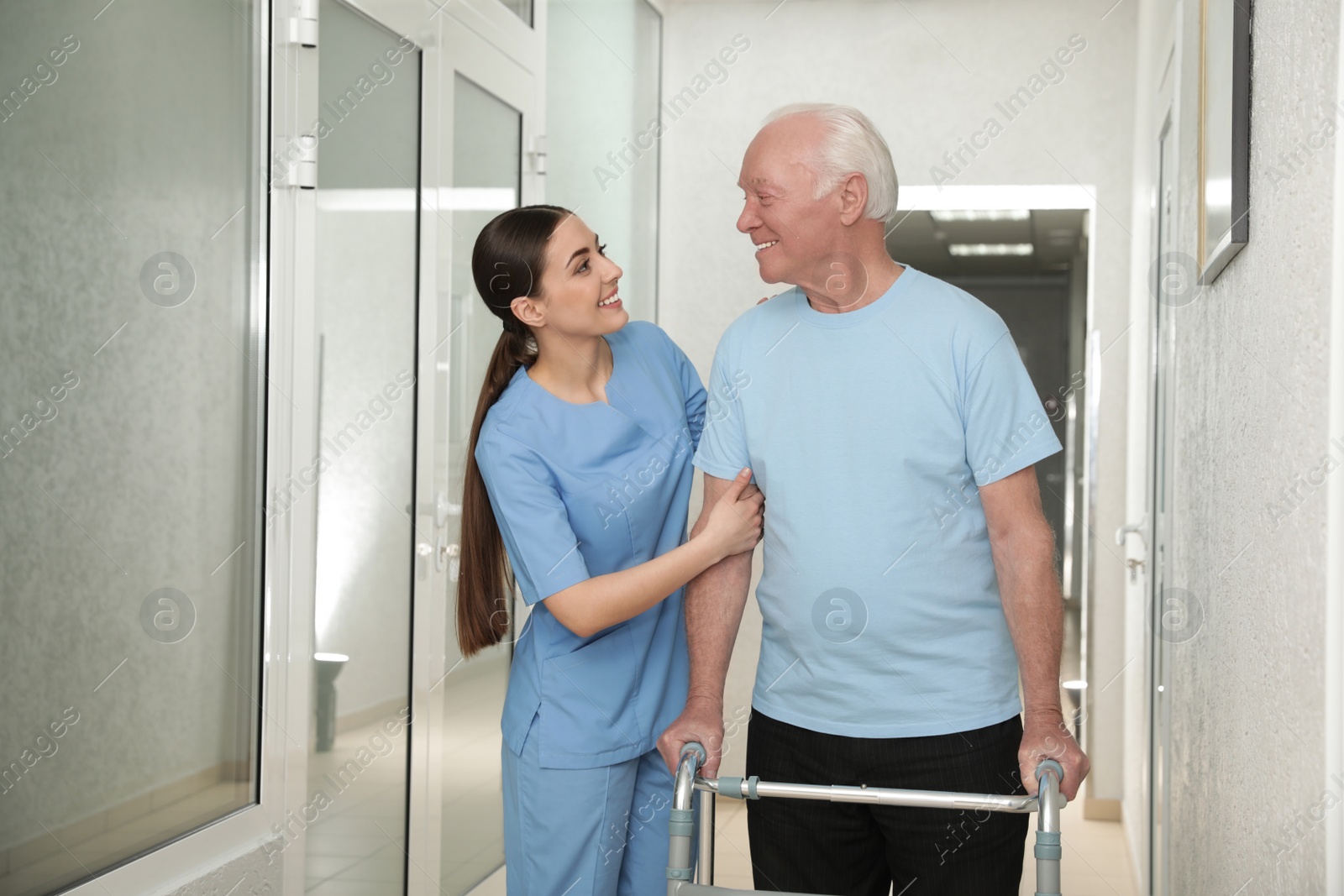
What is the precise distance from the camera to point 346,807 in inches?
97.1

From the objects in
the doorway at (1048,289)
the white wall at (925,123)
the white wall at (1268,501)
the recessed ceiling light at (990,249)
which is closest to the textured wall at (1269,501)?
the white wall at (1268,501)

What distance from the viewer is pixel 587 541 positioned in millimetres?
1740

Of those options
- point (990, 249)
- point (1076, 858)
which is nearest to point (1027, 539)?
point (1076, 858)

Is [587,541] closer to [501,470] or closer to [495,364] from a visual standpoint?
[501,470]

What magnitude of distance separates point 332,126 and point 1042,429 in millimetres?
1579

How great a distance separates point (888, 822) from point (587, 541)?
58 cm

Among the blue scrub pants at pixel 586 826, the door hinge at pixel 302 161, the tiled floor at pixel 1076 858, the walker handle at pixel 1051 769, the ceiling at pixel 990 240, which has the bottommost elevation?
the tiled floor at pixel 1076 858

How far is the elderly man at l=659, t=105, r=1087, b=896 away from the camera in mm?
1449

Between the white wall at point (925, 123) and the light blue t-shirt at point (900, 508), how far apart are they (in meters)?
2.58

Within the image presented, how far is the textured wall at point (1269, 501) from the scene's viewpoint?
106 centimetres

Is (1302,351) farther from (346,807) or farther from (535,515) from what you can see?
(346,807)

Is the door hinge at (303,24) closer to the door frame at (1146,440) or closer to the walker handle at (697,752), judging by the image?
the walker handle at (697,752)

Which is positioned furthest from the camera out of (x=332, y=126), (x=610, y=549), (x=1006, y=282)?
(x=1006, y=282)

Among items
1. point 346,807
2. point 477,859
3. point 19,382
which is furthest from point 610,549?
point 477,859
